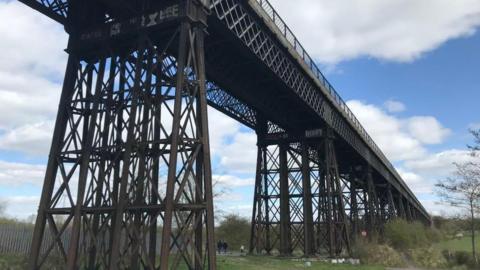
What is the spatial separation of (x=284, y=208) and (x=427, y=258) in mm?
11491

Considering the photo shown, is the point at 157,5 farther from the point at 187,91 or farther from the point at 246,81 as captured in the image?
the point at 246,81

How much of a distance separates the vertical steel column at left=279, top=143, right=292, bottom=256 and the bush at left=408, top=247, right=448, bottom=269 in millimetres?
8845

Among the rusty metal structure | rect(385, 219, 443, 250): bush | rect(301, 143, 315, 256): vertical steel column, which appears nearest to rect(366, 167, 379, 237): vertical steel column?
rect(385, 219, 443, 250): bush

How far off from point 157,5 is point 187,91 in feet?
9.41

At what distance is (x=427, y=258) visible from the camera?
30922 millimetres

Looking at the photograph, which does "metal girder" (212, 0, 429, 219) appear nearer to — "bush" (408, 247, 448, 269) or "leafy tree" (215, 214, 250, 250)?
"bush" (408, 247, 448, 269)

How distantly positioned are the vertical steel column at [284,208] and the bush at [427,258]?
8845 millimetres

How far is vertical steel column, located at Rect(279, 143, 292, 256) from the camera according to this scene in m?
26.6

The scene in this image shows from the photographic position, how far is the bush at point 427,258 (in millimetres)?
29581

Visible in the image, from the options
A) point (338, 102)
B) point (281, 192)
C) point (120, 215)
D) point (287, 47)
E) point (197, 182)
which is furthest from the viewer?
point (338, 102)

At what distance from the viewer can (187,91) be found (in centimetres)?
1211

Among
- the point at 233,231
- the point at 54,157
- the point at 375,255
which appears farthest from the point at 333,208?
the point at 233,231

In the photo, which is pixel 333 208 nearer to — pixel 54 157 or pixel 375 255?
pixel 375 255

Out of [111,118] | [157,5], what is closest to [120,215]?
[111,118]
